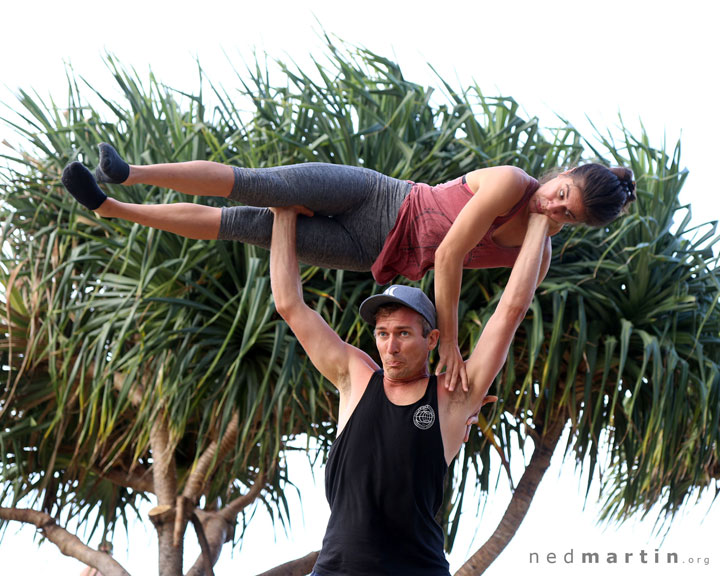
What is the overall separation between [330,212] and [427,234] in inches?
12.3

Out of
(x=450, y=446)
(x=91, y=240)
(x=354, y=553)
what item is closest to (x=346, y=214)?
(x=450, y=446)

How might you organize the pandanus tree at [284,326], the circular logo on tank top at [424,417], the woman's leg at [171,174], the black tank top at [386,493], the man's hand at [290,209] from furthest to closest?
the pandanus tree at [284,326], the man's hand at [290,209], the woman's leg at [171,174], the circular logo on tank top at [424,417], the black tank top at [386,493]

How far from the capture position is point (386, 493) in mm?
2264

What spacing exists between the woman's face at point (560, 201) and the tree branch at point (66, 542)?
14.0ft

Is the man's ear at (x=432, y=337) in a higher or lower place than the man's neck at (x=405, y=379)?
higher

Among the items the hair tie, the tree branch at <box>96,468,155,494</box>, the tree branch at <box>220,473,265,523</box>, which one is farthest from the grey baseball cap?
the tree branch at <box>96,468,155,494</box>

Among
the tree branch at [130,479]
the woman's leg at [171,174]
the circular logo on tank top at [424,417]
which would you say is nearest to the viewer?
the circular logo on tank top at [424,417]

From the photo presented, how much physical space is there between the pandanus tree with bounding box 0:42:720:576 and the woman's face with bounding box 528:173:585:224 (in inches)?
104

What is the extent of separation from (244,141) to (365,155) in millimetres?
825

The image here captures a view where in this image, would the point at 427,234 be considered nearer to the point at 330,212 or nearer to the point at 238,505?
the point at 330,212

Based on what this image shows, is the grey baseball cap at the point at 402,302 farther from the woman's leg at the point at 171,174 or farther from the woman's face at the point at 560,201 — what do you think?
the woman's leg at the point at 171,174

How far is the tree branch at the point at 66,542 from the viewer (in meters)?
5.71

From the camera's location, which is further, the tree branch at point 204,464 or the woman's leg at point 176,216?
the tree branch at point 204,464

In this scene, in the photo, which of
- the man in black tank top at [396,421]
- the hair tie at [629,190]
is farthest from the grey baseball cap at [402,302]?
the hair tie at [629,190]
